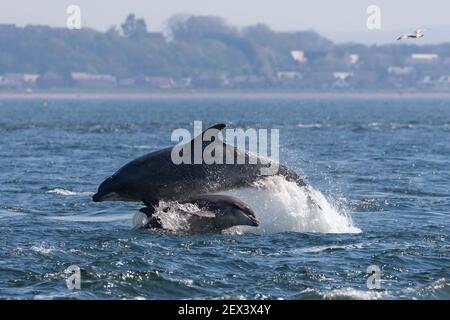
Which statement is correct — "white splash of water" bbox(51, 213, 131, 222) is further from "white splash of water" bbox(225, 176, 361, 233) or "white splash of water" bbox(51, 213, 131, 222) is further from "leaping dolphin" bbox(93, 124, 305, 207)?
"white splash of water" bbox(225, 176, 361, 233)

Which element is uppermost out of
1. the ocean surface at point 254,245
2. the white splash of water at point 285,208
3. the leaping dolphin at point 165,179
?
the leaping dolphin at point 165,179

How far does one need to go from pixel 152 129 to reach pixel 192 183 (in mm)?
64830

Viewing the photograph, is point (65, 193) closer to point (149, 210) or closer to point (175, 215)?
point (149, 210)

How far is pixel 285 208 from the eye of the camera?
28875 millimetres

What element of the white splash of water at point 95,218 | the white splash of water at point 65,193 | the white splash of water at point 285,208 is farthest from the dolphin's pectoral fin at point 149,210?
the white splash of water at point 65,193

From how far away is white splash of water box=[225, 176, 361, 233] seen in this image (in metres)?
28.7

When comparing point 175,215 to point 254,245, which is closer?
point 254,245

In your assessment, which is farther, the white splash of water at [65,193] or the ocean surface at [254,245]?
the white splash of water at [65,193]

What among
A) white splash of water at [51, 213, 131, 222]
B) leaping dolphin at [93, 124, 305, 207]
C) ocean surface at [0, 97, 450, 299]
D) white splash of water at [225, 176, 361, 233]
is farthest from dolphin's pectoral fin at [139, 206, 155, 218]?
white splash of water at [51, 213, 131, 222]

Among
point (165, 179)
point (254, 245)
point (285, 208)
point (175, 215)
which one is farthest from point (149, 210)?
point (285, 208)

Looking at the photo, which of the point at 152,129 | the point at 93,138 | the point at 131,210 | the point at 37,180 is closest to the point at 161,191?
the point at 131,210

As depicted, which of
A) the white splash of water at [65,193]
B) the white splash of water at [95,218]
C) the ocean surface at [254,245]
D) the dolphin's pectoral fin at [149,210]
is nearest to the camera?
the ocean surface at [254,245]

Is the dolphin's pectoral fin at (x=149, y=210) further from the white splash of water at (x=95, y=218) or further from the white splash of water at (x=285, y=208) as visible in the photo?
the white splash of water at (x=95, y=218)

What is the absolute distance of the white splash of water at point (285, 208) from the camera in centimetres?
2866
